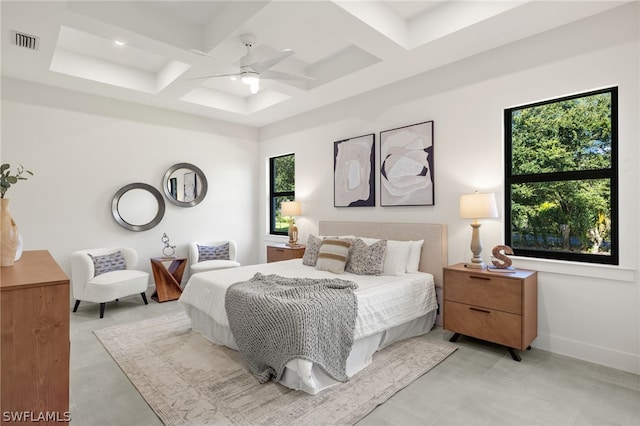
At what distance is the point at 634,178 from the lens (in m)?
2.55

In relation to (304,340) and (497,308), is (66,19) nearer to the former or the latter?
(304,340)

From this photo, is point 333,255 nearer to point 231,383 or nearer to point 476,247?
point 476,247

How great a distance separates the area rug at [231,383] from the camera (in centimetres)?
205

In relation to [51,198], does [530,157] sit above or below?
above

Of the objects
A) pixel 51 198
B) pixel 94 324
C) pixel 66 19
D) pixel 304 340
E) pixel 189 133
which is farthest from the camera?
pixel 189 133

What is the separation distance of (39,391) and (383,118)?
3.94m

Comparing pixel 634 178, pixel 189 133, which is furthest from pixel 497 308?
pixel 189 133

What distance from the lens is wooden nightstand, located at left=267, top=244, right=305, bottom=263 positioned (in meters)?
4.84

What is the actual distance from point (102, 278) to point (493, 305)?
4191 mm

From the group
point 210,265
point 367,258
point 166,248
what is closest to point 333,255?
point 367,258

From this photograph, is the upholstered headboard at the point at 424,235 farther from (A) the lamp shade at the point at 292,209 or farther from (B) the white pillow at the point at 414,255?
(A) the lamp shade at the point at 292,209

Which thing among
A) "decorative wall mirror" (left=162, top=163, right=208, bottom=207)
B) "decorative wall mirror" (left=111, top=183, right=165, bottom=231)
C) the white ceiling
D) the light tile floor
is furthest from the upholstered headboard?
"decorative wall mirror" (left=111, top=183, right=165, bottom=231)

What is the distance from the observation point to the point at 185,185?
539 centimetres

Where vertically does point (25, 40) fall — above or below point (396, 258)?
above
